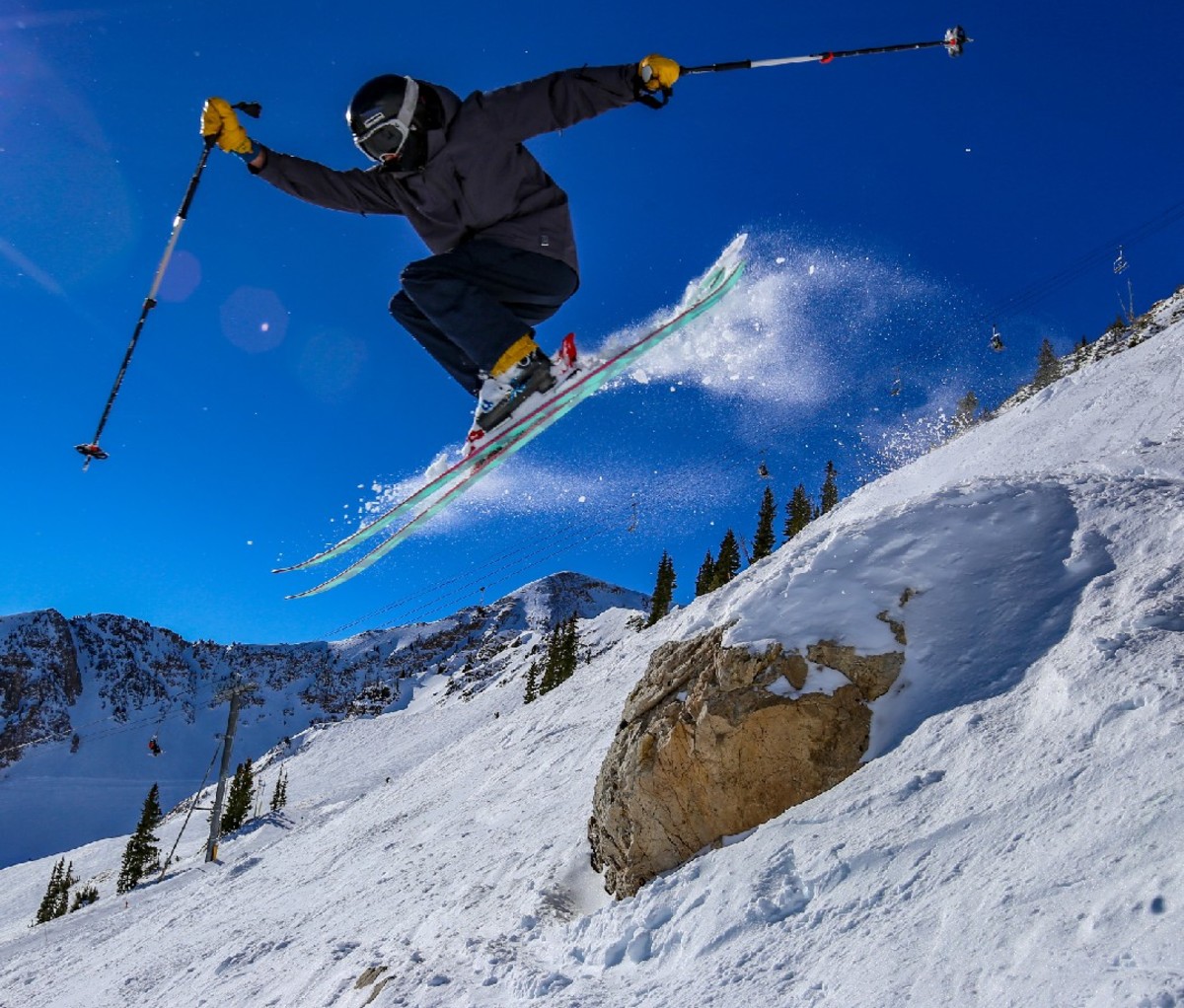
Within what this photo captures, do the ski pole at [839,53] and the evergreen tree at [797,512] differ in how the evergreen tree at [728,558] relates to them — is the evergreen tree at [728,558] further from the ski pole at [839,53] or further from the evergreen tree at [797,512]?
the ski pole at [839,53]

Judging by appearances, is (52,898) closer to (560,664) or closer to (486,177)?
(560,664)

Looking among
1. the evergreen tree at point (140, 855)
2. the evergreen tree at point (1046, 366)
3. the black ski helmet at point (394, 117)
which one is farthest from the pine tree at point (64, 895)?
the evergreen tree at point (1046, 366)

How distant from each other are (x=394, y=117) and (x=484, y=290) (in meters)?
1.14

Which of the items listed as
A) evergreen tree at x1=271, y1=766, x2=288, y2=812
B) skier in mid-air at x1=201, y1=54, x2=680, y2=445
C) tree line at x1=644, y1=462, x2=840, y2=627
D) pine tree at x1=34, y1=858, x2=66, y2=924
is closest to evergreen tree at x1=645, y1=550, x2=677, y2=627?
tree line at x1=644, y1=462, x2=840, y2=627

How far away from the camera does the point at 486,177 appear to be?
459 centimetres

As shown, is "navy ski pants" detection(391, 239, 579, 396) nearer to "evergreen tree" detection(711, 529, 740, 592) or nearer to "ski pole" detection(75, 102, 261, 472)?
"ski pole" detection(75, 102, 261, 472)

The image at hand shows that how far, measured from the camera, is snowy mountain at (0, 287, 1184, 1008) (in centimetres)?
293

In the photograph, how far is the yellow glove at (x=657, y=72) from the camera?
4207 mm


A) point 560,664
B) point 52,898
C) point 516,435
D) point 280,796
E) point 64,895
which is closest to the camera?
point 516,435

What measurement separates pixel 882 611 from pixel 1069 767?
2647 mm

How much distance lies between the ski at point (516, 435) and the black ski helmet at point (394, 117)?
197cm

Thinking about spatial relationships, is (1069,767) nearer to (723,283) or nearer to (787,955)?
(787,955)

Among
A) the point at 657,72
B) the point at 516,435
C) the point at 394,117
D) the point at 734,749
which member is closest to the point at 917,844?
the point at 734,749

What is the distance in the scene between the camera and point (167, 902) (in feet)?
59.9
